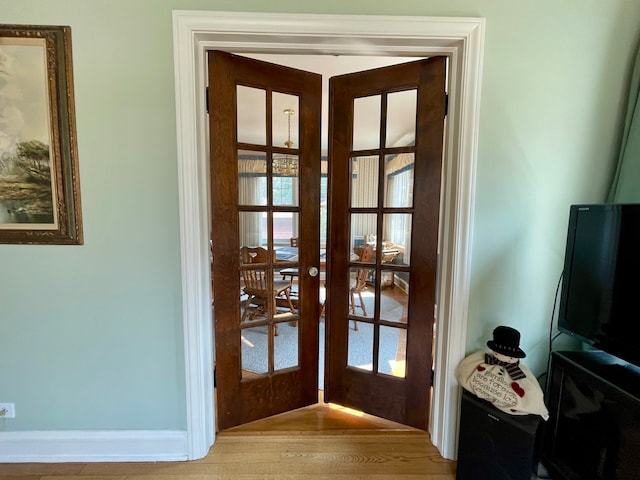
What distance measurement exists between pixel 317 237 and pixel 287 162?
Result: 490 millimetres

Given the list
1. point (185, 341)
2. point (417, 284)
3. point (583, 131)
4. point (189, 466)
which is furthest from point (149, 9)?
point (189, 466)

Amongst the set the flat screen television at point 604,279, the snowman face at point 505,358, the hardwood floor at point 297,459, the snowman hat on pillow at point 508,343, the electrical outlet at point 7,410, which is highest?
the flat screen television at point 604,279

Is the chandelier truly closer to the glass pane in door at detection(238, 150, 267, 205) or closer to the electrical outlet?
the glass pane in door at detection(238, 150, 267, 205)

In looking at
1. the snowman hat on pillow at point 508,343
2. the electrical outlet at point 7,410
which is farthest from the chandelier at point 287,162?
the electrical outlet at point 7,410

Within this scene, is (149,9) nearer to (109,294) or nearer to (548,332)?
(109,294)

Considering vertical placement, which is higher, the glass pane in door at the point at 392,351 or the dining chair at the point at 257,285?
the dining chair at the point at 257,285

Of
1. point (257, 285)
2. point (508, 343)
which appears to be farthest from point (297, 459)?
point (508, 343)

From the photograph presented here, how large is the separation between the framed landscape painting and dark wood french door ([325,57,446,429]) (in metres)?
1.32

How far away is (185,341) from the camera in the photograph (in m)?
1.43

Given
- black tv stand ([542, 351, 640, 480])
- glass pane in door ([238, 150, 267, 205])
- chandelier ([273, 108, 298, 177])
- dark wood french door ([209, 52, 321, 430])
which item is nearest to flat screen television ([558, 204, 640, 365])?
black tv stand ([542, 351, 640, 480])

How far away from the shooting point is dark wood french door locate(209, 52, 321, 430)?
4.95 feet

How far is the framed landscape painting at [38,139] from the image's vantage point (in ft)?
4.21

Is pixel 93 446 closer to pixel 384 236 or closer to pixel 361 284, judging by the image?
pixel 361 284

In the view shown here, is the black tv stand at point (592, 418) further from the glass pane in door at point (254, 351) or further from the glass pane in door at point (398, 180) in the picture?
the glass pane in door at point (254, 351)
